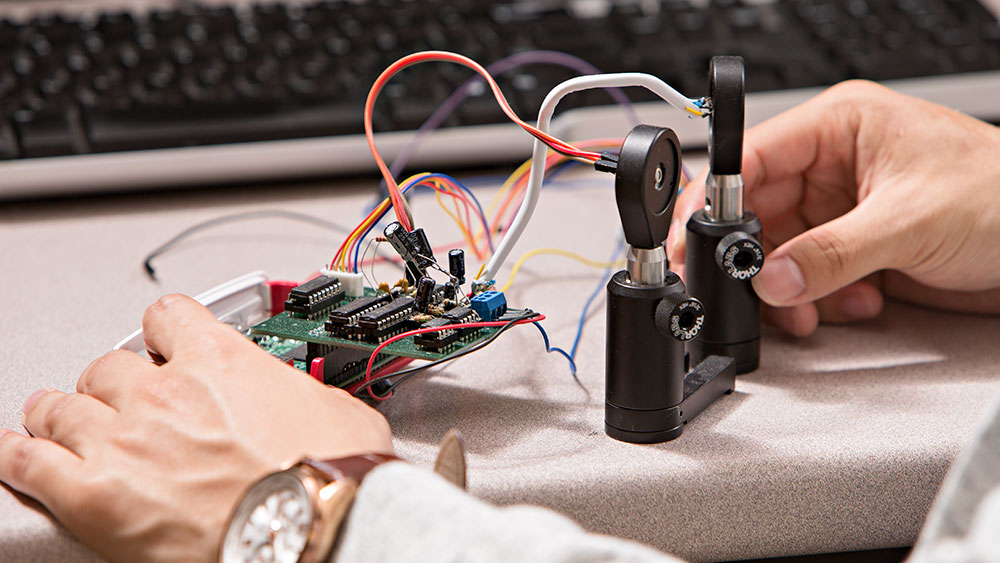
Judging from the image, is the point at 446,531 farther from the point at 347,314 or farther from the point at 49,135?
the point at 49,135

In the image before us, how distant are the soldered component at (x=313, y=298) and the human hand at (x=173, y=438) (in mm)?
45

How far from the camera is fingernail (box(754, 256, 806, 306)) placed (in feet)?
2.09

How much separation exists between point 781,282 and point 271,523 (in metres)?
0.37

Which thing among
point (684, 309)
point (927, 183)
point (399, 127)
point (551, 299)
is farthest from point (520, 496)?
point (399, 127)

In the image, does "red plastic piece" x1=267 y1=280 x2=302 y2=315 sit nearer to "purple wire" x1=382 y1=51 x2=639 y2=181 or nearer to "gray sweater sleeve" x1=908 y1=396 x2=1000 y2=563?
"purple wire" x1=382 y1=51 x2=639 y2=181

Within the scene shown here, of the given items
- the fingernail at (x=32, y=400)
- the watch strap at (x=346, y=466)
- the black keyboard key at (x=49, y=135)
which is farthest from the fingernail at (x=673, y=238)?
the black keyboard key at (x=49, y=135)

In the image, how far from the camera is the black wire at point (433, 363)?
544 mm

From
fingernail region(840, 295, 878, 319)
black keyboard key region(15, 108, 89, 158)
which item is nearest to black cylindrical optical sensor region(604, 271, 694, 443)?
fingernail region(840, 295, 878, 319)

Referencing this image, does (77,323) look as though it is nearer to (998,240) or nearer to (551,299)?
(551,299)

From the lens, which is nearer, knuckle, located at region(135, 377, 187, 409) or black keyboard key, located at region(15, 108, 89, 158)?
knuckle, located at region(135, 377, 187, 409)

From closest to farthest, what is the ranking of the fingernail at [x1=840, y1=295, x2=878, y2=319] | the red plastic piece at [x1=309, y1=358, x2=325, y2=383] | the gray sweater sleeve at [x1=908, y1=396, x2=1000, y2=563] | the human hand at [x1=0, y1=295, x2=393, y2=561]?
1. the gray sweater sleeve at [x1=908, y1=396, x2=1000, y2=563]
2. the human hand at [x1=0, y1=295, x2=393, y2=561]
3. the red plastic piece at [x1=309, y1=358, x2=325, y2=383]
4. the fingernail at [x1=840, y1=295, x2=878, y2=319]

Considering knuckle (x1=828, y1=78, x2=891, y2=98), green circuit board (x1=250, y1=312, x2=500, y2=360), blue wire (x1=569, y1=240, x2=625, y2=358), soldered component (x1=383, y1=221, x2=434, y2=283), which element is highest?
knuckle (x1=828, y1=78, x2=891, y2=98)

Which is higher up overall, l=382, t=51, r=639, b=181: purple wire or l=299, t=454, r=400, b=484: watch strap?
l=382, t=51, r=639, b=181: purple wire

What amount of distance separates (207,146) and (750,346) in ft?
1.84
